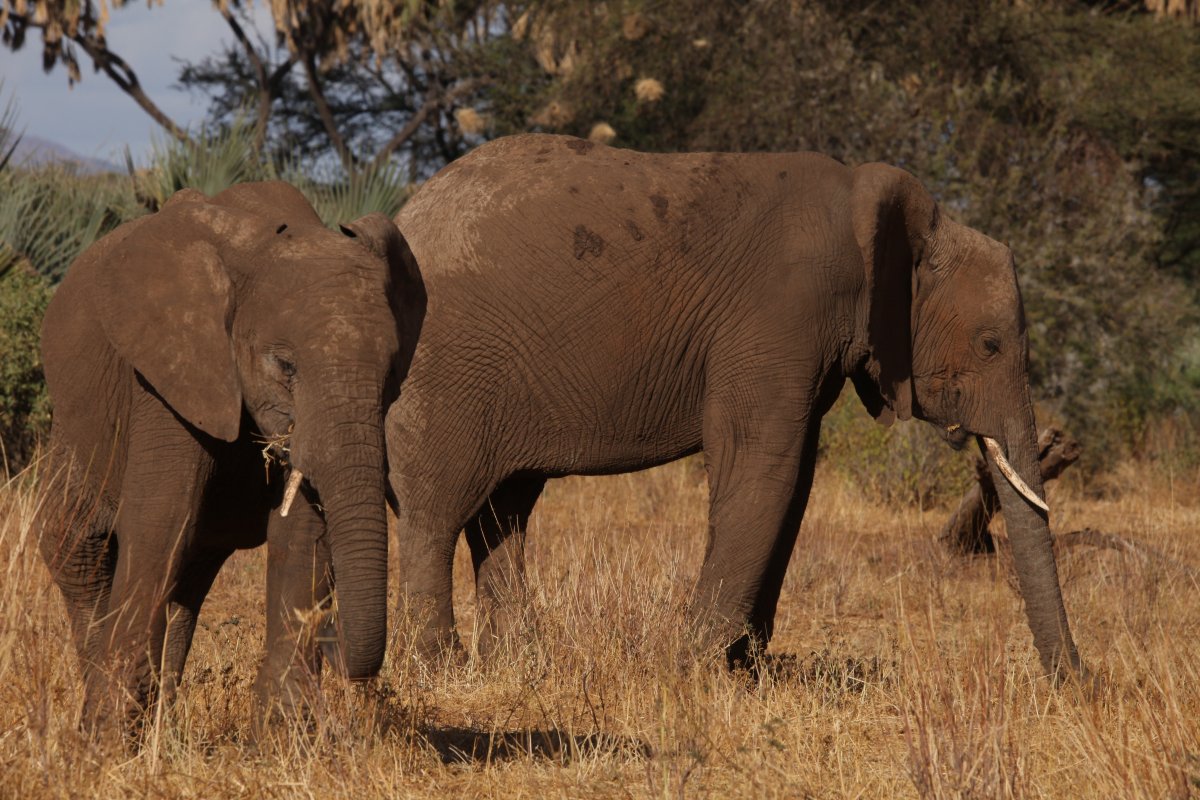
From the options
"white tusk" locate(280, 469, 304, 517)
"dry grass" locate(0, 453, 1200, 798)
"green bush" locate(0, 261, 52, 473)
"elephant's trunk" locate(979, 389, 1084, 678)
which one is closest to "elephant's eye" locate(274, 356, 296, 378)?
"white tusk" locate(280, 469, 304, 517)

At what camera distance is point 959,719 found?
15.8 feet

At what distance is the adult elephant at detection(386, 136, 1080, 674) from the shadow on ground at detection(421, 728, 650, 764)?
1.37 meters

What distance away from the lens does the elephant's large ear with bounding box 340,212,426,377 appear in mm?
4566

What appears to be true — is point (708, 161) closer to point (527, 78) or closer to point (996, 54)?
point (996, 54)

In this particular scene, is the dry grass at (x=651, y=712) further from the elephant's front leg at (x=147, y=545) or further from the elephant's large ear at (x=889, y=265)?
the elephant's large ear at (x=889, y=265)

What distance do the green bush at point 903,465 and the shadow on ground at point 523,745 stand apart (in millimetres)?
8285

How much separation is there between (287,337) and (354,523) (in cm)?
55

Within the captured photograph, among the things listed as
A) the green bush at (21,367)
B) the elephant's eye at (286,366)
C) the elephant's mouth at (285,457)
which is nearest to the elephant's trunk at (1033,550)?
the elephant's mouth at (285,457)

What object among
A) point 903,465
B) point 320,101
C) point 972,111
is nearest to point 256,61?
point 320,101

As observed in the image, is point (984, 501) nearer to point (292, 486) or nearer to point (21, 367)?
point (292, 486)

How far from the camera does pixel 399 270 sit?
4793 mm

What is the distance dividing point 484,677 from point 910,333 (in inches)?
102

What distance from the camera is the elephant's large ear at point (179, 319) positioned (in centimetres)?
441

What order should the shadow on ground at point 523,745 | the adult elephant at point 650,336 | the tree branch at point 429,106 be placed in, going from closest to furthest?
the shadow on ground at point 523,745 < the adult elephant at point 650,336 < the tree branch at point 429,106
